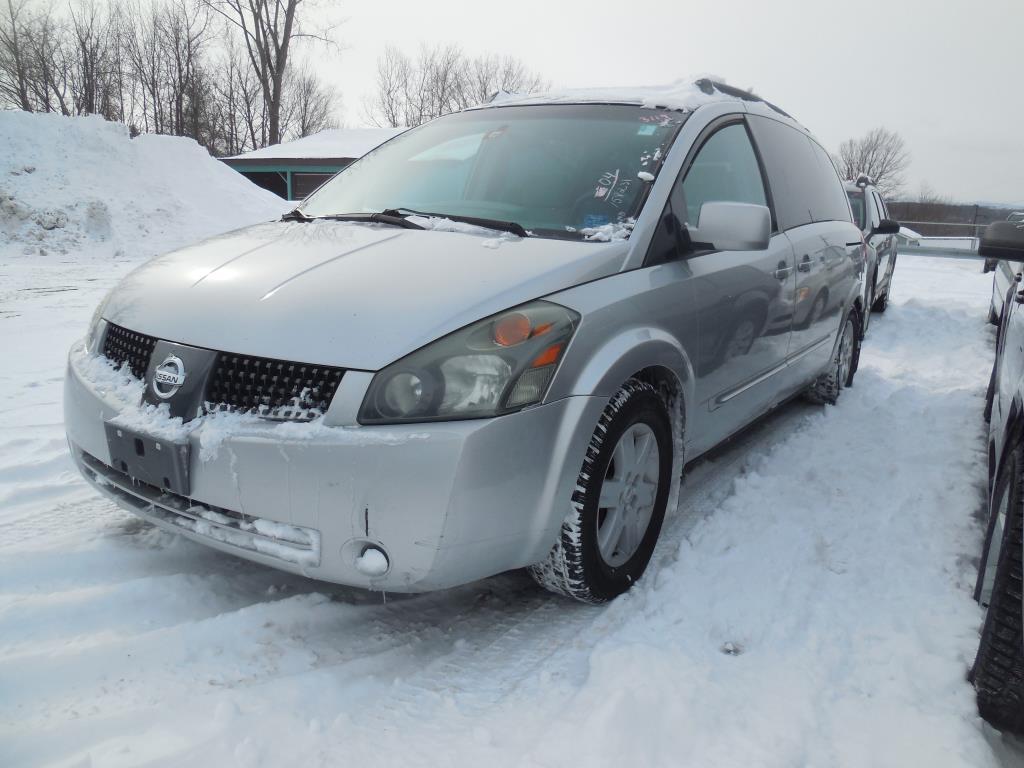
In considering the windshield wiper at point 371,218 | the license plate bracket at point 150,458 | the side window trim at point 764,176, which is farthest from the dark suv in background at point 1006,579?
the license plate bracket at point 150,458

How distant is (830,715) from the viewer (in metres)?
1.93

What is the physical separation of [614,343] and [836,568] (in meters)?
1.29

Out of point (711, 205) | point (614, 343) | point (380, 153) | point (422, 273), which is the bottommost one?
point (614, 343)

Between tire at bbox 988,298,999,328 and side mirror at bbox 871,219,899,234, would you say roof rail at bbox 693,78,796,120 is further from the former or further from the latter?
tire at bbox 988,298,999,328

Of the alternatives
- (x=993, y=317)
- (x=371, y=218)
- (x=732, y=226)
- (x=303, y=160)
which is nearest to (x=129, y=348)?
(x=371, y=218)

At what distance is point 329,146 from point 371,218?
31.5 metres

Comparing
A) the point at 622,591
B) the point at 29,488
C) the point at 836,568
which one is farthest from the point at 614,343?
the point at 29,488

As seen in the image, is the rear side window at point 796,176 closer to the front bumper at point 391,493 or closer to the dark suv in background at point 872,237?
the front bumper at point 391,493

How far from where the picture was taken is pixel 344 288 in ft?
7.00

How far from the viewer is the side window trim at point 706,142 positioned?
107 inches

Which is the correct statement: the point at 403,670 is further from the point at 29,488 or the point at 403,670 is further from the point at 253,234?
the point at 29,488

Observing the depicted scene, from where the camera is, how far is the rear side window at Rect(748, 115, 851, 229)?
364 centimetres

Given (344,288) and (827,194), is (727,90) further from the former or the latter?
(344,288)

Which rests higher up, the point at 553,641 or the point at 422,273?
the point at 422,273
